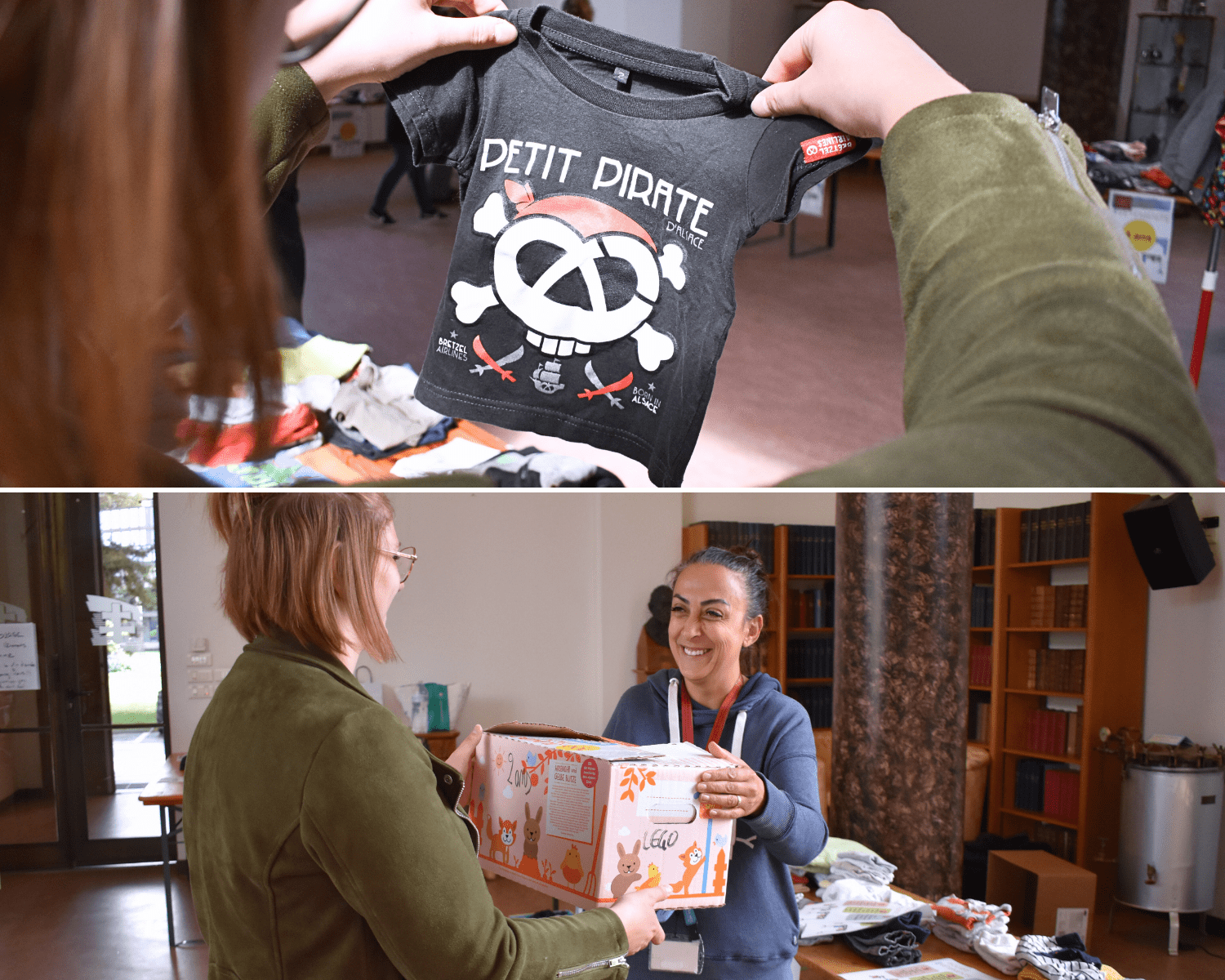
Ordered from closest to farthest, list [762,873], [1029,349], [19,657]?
[1029,349] → [762,873] → [19,657]

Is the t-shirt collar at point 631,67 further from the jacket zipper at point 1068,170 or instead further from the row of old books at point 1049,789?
the row of old books at point 1049,789

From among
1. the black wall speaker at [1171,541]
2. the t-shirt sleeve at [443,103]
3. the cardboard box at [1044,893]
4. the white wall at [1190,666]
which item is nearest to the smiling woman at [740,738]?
the t-shirt sleeve at [443,103]

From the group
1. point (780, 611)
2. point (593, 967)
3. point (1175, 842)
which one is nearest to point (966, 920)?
point (780, 611)

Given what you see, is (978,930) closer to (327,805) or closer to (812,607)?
(812,607)

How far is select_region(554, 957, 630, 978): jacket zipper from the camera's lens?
606 millimetres

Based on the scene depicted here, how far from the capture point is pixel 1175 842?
7.92ft

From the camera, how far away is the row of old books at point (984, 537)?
3.01 m

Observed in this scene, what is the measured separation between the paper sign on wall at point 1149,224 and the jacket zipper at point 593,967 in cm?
54

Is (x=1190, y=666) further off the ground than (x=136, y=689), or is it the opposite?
(x=136, y=689)

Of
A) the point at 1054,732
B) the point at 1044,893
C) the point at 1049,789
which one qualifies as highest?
the point at 1044,893

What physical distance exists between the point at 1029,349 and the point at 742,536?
355 mm

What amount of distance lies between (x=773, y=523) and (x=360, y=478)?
1.19 ft

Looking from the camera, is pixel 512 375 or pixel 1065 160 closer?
pixel 1065 160

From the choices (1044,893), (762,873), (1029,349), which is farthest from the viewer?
(1044,893)
